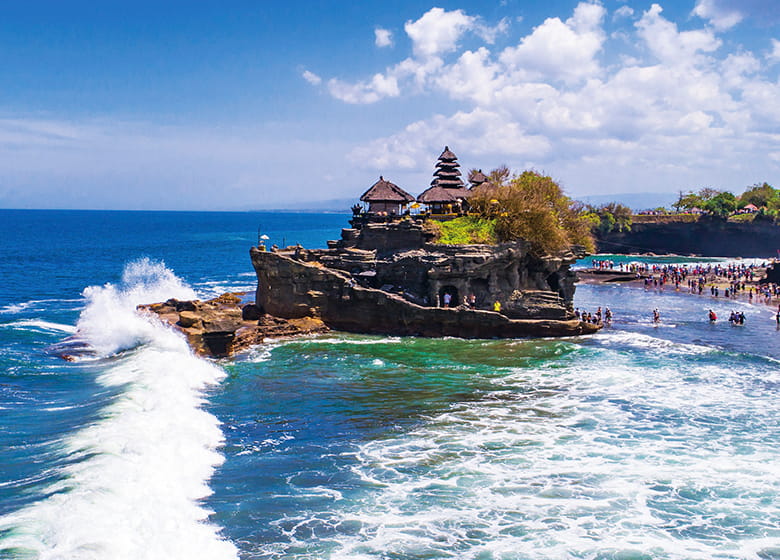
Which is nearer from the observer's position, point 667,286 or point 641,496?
point 641,496

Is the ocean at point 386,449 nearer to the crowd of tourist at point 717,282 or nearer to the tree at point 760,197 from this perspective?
the crowd of tourist at point 717,282

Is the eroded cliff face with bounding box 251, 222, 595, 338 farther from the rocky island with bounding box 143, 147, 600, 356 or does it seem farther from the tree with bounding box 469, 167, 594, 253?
the tree with bounding box 469, 167, 594, 253

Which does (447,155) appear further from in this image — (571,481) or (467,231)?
(571,481)

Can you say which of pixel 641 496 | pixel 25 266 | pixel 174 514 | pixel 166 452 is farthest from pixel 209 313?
pixel 25 266

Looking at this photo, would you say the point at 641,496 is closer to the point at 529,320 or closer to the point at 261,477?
the point at 261,477

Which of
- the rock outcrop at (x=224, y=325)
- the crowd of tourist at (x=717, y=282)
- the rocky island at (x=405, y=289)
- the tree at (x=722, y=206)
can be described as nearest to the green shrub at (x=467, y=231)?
the rocky island at (x=405, y=289)

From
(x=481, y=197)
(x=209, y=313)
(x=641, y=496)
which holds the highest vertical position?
(x=481, y=197)

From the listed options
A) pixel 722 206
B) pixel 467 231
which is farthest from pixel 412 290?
pixel 722 206
